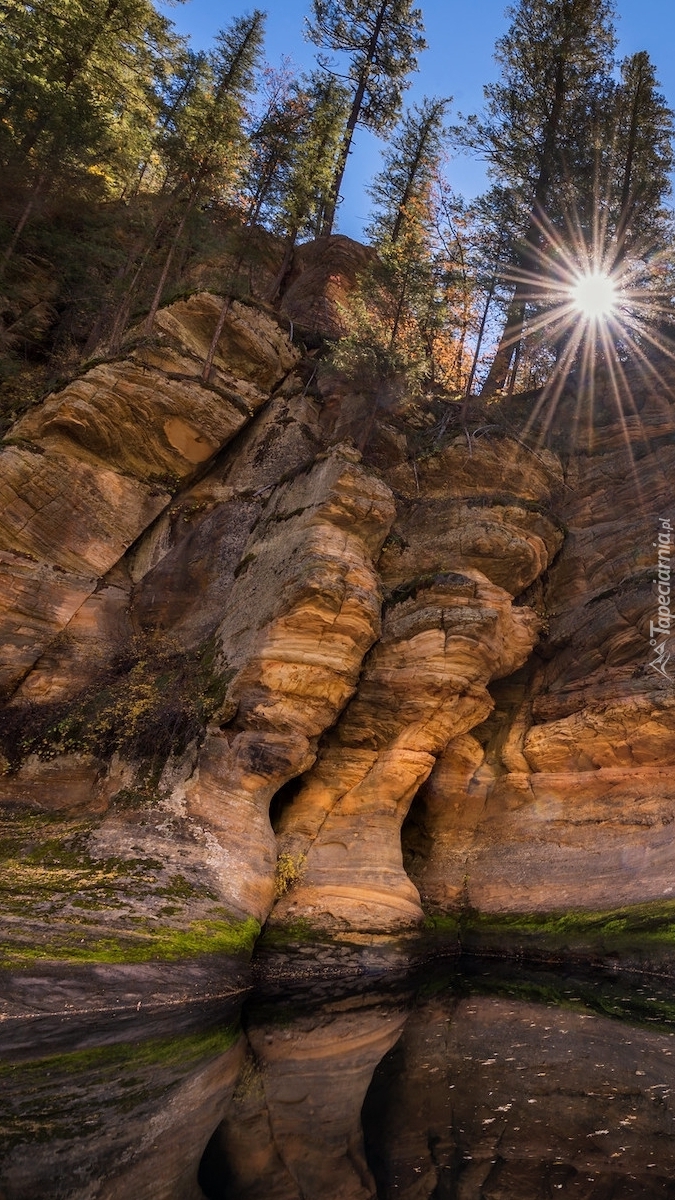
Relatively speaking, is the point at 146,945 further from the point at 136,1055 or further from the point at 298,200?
the point at 298,200

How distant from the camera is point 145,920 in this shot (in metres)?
8.55

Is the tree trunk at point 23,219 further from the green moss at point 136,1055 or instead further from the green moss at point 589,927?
the green moss at point 589,927

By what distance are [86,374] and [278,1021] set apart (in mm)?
14620

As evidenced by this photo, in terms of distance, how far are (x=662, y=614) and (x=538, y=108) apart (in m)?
20.5

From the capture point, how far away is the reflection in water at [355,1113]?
4070mm

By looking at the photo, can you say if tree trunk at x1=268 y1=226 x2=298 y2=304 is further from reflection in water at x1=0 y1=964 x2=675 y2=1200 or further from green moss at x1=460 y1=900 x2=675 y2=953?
reflection in water at x1=0 y1=964 x2=675 y2=1200

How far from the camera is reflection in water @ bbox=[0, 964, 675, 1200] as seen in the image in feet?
13.4

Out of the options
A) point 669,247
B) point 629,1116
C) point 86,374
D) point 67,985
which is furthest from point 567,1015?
point 669,247

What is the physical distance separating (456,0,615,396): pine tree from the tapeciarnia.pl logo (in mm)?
9408

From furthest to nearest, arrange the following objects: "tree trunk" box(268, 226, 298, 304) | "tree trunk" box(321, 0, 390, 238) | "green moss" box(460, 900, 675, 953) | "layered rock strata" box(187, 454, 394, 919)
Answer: "tree trunk" box(321, 0, 390, 238) < "tree trunk" box(268, 226, 298, 304) < "layered rock strata" box(187, 454, 394, 919) < "green moss" box(460, 900, 675, 953)

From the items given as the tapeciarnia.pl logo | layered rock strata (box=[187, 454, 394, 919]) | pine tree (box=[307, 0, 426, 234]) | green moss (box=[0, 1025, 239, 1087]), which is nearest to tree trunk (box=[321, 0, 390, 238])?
pine tree (box=[307, 0, 426, 234])

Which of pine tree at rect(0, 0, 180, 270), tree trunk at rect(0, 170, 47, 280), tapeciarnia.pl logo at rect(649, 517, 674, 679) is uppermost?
pine tree at rect(0, 0, 180, 270)

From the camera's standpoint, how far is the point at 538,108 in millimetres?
22984

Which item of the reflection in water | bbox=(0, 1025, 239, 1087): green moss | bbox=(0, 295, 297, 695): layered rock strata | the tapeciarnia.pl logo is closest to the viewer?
the reflection in water
